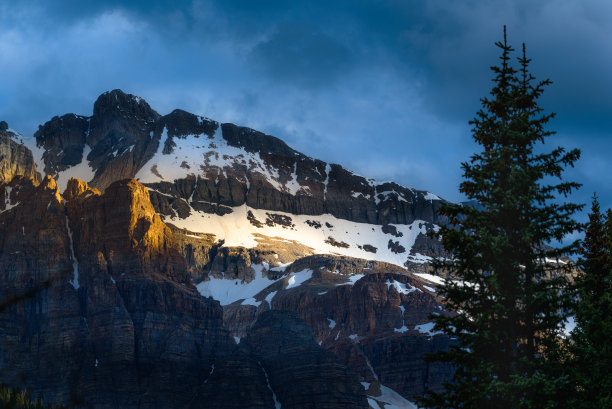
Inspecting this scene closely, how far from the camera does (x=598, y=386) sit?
2988cm

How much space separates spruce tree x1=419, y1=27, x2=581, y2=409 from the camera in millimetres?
30188

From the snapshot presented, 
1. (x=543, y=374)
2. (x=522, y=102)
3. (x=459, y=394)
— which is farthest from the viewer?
(x=522, y=102)

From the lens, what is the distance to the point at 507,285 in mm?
31344

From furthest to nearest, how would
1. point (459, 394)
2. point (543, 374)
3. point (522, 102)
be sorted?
point (522, 102), point (459, 394), point (543, 374)

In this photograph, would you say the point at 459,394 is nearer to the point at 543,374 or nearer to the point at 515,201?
the point at 543,374

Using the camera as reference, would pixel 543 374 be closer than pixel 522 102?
Yes

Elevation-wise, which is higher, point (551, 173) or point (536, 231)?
point (551, 173)

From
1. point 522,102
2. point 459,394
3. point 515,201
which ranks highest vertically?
point 522,102

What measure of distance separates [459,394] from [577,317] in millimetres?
5047

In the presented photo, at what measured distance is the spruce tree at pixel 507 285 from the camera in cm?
3019

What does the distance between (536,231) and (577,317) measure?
136 inches

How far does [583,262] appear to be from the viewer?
3269 cm

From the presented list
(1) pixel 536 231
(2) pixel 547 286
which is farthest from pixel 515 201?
(2) pixel 547 286

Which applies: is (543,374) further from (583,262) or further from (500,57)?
(500,57)
